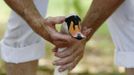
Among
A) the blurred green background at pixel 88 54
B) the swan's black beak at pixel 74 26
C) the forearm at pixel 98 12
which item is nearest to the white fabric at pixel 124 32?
the forearm at pixel 98 12

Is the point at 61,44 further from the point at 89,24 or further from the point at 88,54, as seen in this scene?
the point at 88,54

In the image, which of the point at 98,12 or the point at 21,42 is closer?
the point at 98,12

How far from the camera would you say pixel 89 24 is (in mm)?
1513

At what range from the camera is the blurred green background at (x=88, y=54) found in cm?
244

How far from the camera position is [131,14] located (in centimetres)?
151

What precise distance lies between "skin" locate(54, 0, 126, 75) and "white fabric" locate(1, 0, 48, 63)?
0.21 meters

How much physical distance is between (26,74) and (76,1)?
2.61 feet

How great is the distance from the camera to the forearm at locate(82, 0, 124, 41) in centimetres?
148

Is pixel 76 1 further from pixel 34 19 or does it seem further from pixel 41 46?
pixel 34 19

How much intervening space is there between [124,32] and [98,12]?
104 millimetres

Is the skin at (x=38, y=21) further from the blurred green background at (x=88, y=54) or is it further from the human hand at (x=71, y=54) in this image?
the blurred green background at (x=88, y=54)

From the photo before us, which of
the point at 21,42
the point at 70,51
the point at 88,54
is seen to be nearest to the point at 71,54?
the point at 70,51

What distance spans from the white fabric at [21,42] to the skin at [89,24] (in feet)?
0.70

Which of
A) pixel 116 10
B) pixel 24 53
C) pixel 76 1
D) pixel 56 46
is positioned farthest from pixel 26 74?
pixel 76 1
